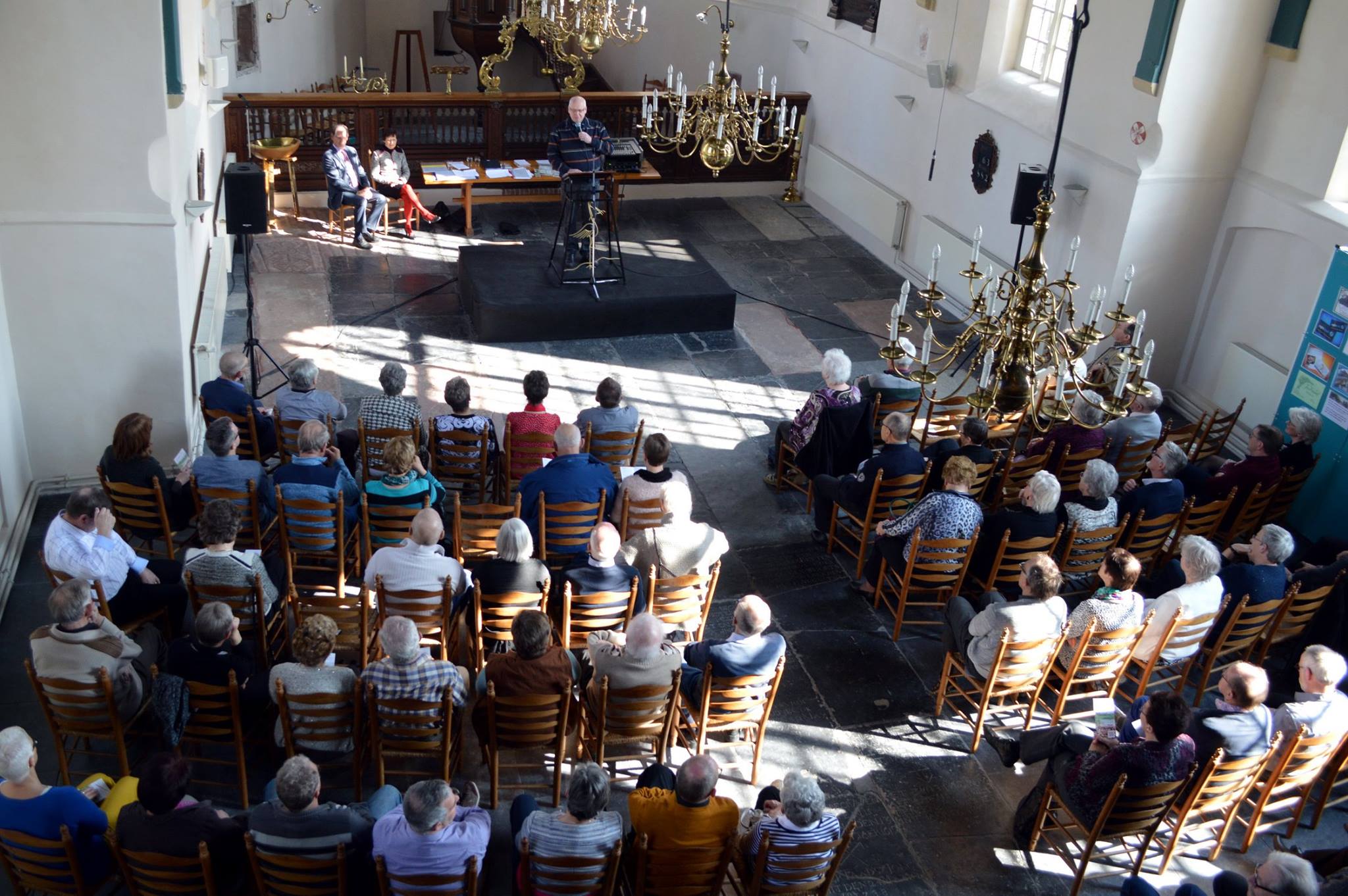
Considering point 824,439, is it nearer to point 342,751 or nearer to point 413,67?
point 342,751

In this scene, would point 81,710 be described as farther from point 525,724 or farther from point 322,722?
point 525,724

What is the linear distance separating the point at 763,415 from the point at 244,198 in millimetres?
4317

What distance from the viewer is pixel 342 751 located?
548 cm

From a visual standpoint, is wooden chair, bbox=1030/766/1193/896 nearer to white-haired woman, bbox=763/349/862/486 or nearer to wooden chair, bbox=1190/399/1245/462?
white-haired woman, bbox=763/349/862/486

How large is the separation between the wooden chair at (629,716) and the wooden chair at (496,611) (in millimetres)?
586

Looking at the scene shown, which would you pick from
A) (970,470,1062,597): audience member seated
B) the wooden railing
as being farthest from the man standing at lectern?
(970,470,1062,597): audience member seated

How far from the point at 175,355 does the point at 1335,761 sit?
7.18 m

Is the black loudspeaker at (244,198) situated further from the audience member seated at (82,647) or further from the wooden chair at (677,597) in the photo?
the wooden chair at (677,597)

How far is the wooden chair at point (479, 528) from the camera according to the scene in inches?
263

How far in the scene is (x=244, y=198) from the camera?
28.4 feet

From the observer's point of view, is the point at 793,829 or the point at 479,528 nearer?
the point at 793,829

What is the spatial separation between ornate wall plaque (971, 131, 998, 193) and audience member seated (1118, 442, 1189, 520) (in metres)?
4.74

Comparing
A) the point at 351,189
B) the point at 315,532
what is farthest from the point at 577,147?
the point at 315,532

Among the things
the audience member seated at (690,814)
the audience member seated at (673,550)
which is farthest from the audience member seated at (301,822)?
the audience member seated at (673,550)
